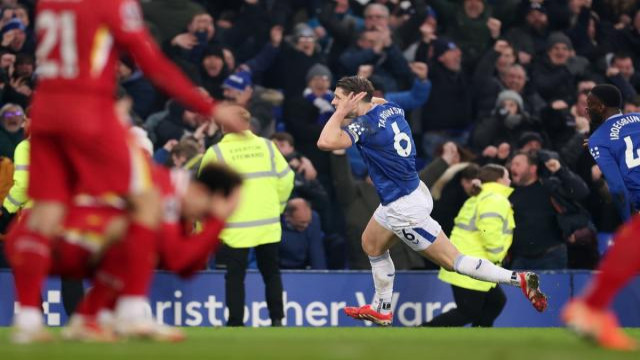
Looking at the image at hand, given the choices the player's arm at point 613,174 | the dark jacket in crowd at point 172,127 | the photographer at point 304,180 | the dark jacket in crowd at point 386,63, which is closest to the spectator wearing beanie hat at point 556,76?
the dark jacket in crowd at point 386,63

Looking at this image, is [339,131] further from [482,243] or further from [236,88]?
[236,88]

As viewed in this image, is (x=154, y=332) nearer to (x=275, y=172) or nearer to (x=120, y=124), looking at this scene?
(x=120, y=124)

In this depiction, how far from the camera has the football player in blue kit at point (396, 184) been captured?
1314 cm

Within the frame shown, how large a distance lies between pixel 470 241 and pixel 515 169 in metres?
1.96

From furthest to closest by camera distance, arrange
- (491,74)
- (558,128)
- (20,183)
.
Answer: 1. (491,74)
2. (558,128)
3. (20,183)

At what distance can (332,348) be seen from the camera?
8469 mm

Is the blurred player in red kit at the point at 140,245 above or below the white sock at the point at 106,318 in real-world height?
above

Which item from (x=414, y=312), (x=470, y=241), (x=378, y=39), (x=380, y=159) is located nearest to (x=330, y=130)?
(x=380, y=159)

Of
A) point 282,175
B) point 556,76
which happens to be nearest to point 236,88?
point 282,175

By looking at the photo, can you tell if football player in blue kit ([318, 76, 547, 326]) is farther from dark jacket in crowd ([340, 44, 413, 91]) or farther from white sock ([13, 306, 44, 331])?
dark jacket in crowd ([340, 44, 413, 91])

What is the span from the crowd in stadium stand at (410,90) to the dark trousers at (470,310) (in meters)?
1.44

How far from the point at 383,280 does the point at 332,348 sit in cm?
513

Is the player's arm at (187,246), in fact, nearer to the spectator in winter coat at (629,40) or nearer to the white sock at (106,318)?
the white sock at (106,318)

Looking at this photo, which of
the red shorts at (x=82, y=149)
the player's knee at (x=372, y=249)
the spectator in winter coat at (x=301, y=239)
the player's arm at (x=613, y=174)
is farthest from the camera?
the spectator in winter coat at (x=301, y=239)
